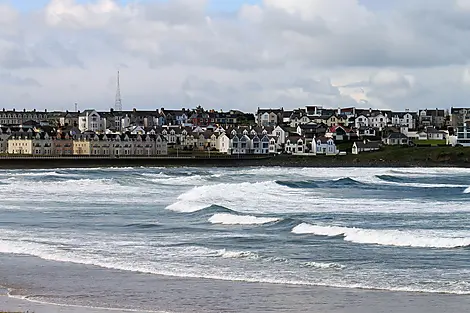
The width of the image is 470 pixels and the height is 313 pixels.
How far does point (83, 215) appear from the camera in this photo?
3900 cm

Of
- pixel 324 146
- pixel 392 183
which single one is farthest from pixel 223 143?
pixel 392 183

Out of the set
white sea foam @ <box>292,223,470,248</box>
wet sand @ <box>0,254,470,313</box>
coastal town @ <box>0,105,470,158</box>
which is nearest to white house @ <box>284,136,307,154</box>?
coastal town @ <box>0,105,470,158</box>

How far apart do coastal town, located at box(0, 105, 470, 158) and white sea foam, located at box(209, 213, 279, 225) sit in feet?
276

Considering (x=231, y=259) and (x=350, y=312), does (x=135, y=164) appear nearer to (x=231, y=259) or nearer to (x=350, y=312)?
(x=231, y=259)

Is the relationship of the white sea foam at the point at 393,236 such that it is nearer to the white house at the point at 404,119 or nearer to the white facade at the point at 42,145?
the white facade at the point at 42,145

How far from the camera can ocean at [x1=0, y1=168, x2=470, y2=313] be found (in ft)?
62.6

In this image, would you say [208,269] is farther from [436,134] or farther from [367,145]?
[436,134]

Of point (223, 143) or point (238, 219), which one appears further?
point (223, 143)

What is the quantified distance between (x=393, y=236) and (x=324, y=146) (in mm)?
97891

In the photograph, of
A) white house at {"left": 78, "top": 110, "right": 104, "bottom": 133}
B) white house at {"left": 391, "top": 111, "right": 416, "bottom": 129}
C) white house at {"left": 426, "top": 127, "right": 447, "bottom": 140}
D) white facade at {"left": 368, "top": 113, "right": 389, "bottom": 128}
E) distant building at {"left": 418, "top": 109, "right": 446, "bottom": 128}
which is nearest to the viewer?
white house at {"left": 426, "top": 127, "right": 447, "bottom": 140}

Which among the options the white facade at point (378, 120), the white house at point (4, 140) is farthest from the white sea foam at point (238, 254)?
the white facade at point (378, 120)

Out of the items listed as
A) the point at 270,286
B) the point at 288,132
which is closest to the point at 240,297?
the point at 270,286

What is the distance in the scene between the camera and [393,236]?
94.0 feet

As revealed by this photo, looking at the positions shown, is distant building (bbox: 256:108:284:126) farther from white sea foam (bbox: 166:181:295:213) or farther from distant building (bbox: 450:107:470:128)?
white sea foam (bbox: 166:181:295:213)
